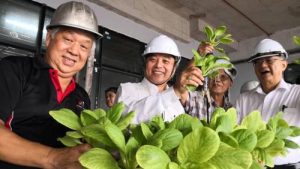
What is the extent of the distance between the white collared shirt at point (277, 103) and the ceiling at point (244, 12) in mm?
2146

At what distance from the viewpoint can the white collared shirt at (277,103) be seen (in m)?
1.52

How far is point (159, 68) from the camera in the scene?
4.64 ft

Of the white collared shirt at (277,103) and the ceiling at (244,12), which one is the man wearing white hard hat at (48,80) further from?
the ceiling at (244,12)

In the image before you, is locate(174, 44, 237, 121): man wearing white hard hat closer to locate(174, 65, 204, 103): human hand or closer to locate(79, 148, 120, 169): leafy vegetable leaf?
locate(174, 65, 204, 103): human hand

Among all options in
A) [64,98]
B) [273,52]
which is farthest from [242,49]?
[64,98]

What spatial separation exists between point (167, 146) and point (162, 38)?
1.20 meters

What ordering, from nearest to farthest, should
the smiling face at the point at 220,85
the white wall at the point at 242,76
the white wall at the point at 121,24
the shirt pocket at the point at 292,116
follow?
1. the shirt pocket at the point at 292,116
2. the smiling face at the point at 220,85
3. the white wall at the point at 121,24
4. the white wall at the point at 242,76

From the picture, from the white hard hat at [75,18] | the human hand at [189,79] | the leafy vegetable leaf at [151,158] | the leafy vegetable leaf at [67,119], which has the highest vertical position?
the white hard hat at [75,18]

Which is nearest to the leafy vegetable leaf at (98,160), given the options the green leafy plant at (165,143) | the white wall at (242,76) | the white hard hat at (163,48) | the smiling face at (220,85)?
the green leafy plant at (165,143)

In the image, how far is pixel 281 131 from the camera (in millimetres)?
588

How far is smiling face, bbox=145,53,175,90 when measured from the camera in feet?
4.63

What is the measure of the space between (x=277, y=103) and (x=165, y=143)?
1.39 metres

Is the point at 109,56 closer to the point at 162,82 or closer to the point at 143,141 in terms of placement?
the point at 162,82

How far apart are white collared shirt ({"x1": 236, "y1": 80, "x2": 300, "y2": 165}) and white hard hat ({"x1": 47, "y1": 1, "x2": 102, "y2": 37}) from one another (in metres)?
1.03
